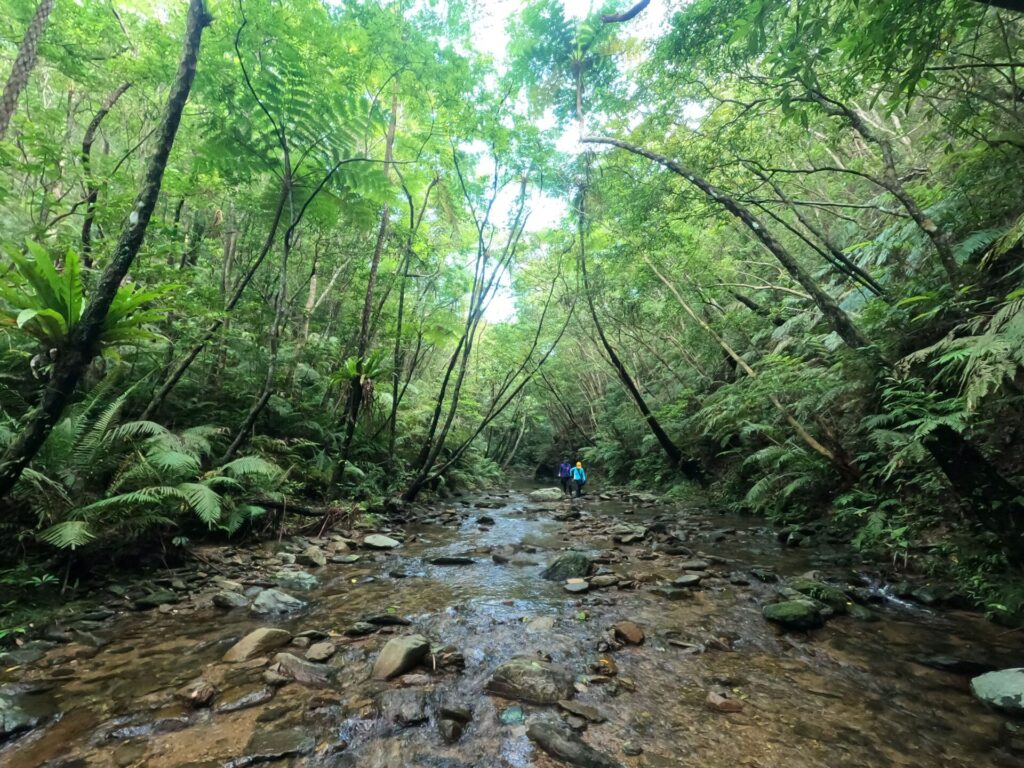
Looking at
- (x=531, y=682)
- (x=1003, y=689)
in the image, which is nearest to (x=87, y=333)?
(x=531, y=682)

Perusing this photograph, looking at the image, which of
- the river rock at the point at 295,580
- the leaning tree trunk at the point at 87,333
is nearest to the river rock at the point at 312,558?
the river rock at the point at 295,580

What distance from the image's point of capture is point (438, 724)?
2717mm

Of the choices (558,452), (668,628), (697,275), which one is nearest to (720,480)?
(697,275)

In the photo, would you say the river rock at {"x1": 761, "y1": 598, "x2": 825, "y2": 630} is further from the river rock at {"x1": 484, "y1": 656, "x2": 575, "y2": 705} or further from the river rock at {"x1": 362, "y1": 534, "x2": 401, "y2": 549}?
the river rock at {"x1": 362, "y1": 534, "x2": 401, "y2": 549}

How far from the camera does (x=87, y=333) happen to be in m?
3.27

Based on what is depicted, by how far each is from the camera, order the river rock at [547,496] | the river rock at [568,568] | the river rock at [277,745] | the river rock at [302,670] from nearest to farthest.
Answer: the river rock at [277,745] → the river rock at [302,670] → the river rock at [568,568] → the river rock at [547,496]

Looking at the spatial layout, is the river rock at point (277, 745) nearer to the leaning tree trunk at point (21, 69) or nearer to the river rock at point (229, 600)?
the river rock at point (229, 600)

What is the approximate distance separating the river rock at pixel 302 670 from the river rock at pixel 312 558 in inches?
110

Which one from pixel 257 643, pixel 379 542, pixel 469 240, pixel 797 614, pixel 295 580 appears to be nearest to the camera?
pixel 257 643

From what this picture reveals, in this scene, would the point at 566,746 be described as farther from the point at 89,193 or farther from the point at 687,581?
the point at 89,193

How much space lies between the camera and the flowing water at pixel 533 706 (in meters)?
2.44

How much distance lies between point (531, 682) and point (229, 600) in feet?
10.7

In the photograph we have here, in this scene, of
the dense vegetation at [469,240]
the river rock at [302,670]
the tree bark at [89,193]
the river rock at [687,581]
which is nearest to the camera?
the river rock at [302,670]

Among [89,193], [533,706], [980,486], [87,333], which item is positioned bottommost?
[533,706]
